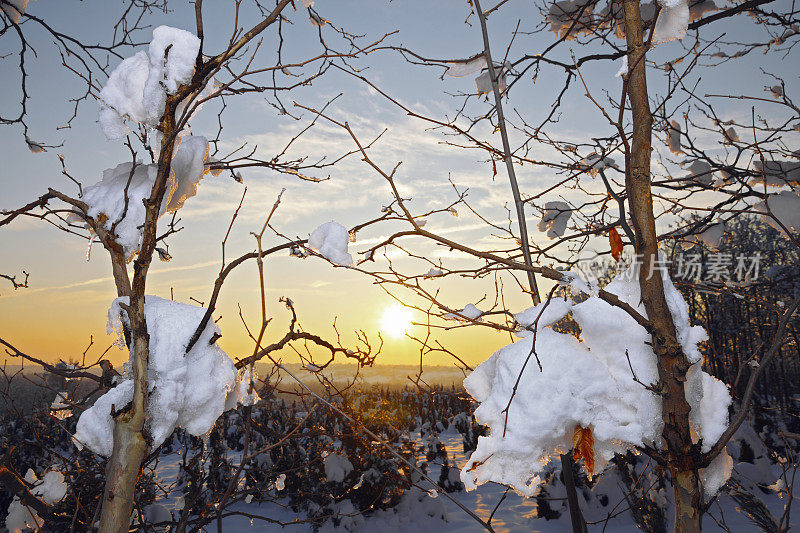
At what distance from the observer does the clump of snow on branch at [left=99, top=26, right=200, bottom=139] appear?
1.29 m

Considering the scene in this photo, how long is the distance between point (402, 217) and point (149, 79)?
2.78ft

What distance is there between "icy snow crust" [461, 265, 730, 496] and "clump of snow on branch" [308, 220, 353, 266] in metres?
0.52

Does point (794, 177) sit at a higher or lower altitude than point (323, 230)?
higher

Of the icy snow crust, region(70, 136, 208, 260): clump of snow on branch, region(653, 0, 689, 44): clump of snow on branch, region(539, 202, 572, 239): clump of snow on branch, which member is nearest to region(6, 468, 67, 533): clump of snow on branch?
region(70, 136, 208, 260): clump of snow on branch

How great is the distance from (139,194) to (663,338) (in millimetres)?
1643

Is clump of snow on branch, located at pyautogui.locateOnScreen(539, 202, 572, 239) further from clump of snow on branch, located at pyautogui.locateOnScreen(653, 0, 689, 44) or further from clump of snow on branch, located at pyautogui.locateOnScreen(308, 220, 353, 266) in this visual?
clump of snow on branch, located at pyautogui.locateOnScreen(308, 220, 353, 266)

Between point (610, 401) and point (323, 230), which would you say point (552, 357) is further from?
point (323, 230)

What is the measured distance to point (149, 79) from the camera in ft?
4.30

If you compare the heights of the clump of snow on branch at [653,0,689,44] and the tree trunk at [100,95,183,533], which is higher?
the clump of snow on branch at [653,0,689,44]

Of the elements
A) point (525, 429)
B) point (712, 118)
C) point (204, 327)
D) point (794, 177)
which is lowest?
point (525, 429)

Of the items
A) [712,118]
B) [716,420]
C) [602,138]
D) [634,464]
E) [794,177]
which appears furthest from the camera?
[634,464]

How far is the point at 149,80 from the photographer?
1.31 metres

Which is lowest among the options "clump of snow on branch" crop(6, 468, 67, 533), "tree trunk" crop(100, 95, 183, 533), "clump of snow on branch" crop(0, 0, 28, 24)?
"clump of snow on branch" crop(6, 468, 67, 533)

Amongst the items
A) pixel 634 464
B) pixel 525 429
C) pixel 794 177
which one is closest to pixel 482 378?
pixel 525 429
